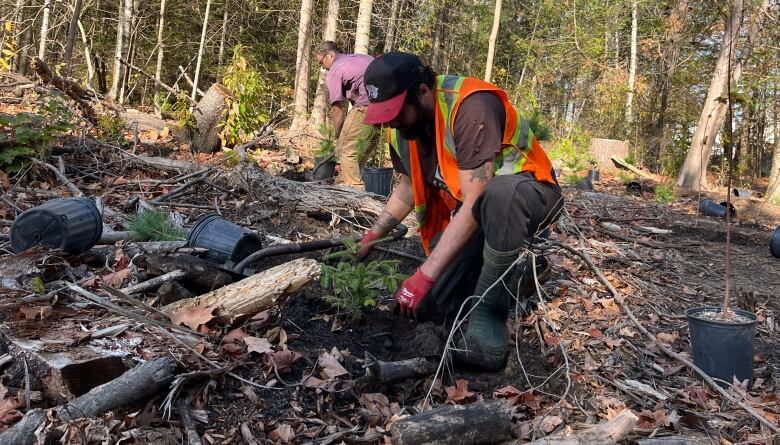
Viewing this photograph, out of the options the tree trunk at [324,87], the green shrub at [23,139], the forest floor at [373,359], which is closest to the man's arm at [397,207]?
the forest floor at [373,359]

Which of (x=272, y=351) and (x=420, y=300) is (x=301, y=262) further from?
(x=420, y=300)

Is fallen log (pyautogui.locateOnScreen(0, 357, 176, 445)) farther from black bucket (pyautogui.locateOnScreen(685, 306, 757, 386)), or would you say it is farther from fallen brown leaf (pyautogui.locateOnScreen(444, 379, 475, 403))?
black bucket (pyautogui.locateOnScreen(685, 306, 757, 386))

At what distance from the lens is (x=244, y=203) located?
5375mm

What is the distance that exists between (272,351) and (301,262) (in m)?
0.39

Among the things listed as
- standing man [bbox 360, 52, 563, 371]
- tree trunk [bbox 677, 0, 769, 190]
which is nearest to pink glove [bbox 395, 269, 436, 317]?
standing man [bbox 360, 52, 563, 371]

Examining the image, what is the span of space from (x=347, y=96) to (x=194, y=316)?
4761mm

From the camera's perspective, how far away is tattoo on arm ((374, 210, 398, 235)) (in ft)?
11.2

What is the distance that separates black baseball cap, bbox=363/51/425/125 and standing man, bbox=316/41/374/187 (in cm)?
390

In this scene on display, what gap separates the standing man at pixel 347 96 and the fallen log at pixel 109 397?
16.3 feet

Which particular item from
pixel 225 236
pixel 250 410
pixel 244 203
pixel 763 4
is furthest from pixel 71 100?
pixel 763 4

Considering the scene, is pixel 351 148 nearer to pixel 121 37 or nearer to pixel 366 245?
pixel 366 245

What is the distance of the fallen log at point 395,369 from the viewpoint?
2.27 meters

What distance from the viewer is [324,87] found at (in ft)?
39.3

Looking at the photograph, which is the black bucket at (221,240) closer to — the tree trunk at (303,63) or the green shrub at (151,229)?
the green shrub at (151,229)
